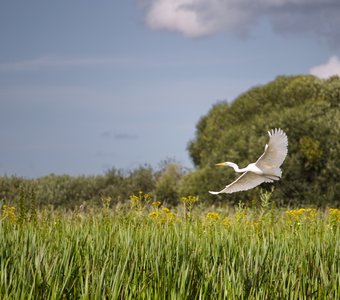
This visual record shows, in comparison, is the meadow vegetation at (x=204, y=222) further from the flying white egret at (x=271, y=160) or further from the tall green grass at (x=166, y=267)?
the flying white egret at (x=271, y=160)

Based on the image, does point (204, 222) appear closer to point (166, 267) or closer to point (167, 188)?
point (166, 267)

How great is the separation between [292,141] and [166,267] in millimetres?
11053

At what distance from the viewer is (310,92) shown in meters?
18.2

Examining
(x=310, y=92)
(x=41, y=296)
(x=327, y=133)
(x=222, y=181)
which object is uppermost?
(x=310, y=92)

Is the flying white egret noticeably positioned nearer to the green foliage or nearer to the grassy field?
the grassy field

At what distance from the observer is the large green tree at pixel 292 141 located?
15547 mm

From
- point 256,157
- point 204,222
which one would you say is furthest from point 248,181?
point 256,157

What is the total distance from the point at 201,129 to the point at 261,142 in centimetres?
678

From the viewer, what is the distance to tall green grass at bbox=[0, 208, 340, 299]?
480cm

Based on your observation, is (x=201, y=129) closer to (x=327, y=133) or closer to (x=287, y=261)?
(x=327, y=133)

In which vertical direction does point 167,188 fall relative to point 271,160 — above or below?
above

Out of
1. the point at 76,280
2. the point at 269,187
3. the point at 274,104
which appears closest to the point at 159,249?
the point at 76,280

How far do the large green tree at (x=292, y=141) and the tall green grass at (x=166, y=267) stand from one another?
28.4 ft

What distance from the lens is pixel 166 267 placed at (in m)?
5.44
